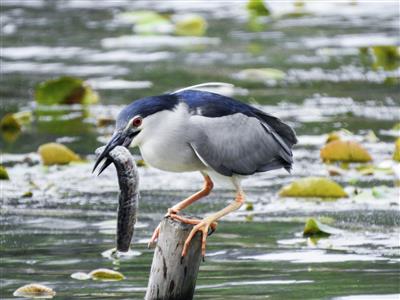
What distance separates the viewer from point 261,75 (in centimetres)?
1545

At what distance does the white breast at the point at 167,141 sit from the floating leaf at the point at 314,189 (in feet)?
11.1

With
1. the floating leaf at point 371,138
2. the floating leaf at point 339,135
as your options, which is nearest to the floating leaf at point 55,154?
the floating leaf at point 339,135

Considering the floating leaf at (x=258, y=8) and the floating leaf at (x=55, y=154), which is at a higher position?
the floating leaf at (x=55, y=154)

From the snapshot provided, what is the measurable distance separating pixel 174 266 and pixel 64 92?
7.80 metres

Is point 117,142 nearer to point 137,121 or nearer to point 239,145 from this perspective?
point 137,121

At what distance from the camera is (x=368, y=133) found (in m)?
12.6

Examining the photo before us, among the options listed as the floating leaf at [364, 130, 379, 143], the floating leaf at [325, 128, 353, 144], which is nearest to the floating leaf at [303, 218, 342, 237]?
Result: the floating leaf at [325, 128, 353, 144]

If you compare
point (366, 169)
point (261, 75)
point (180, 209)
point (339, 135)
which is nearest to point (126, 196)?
point (180, 209)

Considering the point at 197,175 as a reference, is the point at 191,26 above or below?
below

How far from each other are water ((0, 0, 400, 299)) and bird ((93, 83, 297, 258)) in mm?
757

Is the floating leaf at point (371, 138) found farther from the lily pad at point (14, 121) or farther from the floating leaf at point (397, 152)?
the lily pad at point (14, 121)

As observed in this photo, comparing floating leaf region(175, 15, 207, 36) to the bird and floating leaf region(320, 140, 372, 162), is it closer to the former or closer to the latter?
floating leaf region(320, 140, 372, 162)

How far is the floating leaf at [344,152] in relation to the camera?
37.3 feet

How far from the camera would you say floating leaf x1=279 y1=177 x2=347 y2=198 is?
33.1 ft
